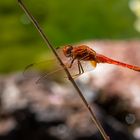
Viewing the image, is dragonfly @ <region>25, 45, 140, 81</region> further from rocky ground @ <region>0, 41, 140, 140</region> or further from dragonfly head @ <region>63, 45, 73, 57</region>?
rocky ground @ <region>0, 41, 140, 140</region>

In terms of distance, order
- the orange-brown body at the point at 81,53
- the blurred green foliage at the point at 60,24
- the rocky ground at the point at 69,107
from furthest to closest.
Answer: the blurred green foliage at the point at 60,24, the rocky ground at the point at 69,107, the orange-brown body at the point at 81,53

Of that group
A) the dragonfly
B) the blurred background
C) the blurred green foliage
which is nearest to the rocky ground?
the blurred background

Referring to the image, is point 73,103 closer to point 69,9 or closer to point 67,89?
point 67,89

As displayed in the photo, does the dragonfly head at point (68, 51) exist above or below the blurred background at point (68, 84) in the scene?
below

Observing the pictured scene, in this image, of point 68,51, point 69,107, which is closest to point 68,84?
point 69,107

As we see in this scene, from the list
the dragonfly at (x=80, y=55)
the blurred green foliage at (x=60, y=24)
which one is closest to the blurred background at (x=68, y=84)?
the blurred green foliage at (x=60, y=24)

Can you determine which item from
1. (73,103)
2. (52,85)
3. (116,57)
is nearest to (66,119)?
(73,103)

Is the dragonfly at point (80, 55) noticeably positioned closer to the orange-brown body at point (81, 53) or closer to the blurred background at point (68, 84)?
the orange-brown body at point (81, 53)

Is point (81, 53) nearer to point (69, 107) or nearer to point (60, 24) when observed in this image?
point (69, 107)
